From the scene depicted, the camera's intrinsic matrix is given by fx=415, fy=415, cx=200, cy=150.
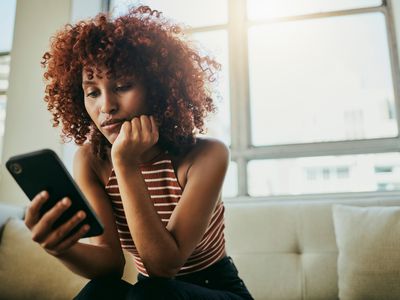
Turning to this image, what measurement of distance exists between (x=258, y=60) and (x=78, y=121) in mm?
1622

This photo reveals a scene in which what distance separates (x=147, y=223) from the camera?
82 cm

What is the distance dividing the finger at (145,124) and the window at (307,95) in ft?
4.91

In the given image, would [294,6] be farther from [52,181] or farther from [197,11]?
[52,181]

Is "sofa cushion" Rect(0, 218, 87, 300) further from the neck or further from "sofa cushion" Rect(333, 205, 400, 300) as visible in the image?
"sofa cushion" Rect(333, 205, 400, 300)

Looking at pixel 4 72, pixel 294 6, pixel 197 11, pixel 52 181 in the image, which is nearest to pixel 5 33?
pixel 4 72

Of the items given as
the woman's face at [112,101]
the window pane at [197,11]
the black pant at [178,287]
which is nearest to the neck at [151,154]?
the woman's face at [112,101]

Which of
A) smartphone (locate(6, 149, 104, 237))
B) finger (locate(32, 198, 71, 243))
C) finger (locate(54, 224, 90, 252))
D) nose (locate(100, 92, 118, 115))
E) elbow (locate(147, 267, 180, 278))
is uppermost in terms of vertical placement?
nose (locate(100, 92, 118, 115))

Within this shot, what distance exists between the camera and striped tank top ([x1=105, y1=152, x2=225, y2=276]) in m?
0.99

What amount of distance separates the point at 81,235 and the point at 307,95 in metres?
1.94

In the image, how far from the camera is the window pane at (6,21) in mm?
2887

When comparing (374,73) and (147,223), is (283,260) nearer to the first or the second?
(147,223)

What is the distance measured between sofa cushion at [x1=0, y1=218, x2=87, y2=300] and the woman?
2.67 ft

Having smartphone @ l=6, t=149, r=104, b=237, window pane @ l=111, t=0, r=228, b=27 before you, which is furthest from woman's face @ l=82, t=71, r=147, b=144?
window pane @ l=111, t=0, r=228, b=27

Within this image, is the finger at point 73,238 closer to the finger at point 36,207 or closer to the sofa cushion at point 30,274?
the finger at point 36,207
